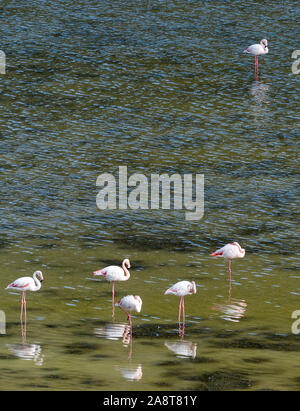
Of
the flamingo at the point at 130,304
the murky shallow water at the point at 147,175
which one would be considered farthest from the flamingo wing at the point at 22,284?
the flamingo at the point at 130,304

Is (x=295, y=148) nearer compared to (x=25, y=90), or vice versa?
(x=295, y=148)

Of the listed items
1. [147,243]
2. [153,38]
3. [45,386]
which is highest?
[153,38]

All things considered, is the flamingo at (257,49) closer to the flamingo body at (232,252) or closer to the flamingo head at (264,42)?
the flamingo head at (264,42)

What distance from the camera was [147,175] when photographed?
174 feet

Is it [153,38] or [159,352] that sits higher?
[153,38]

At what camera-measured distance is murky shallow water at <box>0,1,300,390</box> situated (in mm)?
30328

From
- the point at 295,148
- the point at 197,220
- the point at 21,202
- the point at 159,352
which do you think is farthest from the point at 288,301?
the point at 295,148

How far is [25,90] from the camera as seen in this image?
6712 centimetres

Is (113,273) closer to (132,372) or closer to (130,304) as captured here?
(130,304)

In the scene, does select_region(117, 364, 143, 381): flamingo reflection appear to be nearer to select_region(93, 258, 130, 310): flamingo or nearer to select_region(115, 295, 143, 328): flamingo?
select_region(115, 295, 143, 328): flamingo

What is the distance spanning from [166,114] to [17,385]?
38489 millimetres

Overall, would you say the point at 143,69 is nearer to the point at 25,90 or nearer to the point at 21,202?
the point at 25,90

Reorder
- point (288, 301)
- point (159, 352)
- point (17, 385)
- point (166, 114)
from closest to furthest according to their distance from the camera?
1. point (17, 385)
2. point (159, 352)
3. point (288, 301)
4. point (166, 114)

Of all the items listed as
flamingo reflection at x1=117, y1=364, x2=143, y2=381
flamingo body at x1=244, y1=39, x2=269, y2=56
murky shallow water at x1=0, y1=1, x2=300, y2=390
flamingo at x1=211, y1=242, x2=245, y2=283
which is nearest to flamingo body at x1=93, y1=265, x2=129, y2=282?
murky shallow water at x1=0, y1=1, x2=300, y2=390
